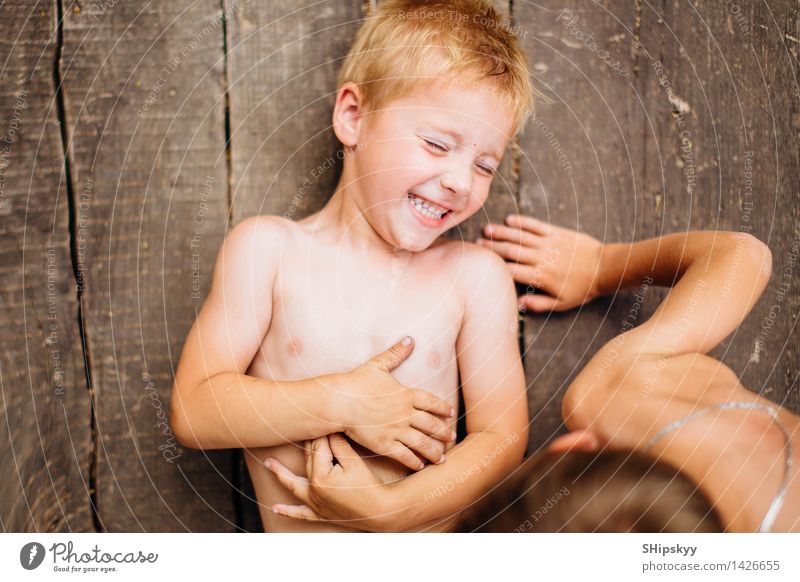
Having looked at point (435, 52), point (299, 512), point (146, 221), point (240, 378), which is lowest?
point (299, 512)

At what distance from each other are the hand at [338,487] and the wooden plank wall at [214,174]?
0.27 ft

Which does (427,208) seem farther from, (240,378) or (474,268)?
(240,378)

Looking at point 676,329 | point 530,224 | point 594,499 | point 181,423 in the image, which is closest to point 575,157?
point 530,224

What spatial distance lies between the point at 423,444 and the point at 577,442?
0.37 ft

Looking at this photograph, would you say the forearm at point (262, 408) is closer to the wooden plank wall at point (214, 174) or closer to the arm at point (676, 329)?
the wooden plank wall at point (214, 174)

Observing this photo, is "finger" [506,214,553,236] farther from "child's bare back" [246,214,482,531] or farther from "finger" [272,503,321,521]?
"finger" [272,503,321,521]

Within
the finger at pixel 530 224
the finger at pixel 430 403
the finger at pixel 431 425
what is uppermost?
the finger at pixel 530 224

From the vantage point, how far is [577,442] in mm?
473

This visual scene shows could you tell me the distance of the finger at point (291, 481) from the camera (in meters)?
0.46

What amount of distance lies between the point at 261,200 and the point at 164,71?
0.39 feet

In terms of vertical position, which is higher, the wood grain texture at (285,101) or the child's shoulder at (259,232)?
the wood grain texture at (285,101)

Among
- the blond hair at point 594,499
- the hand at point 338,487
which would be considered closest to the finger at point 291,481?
the hand at point 338,487

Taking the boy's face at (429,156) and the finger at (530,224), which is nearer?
the boy's face at (429,156)
